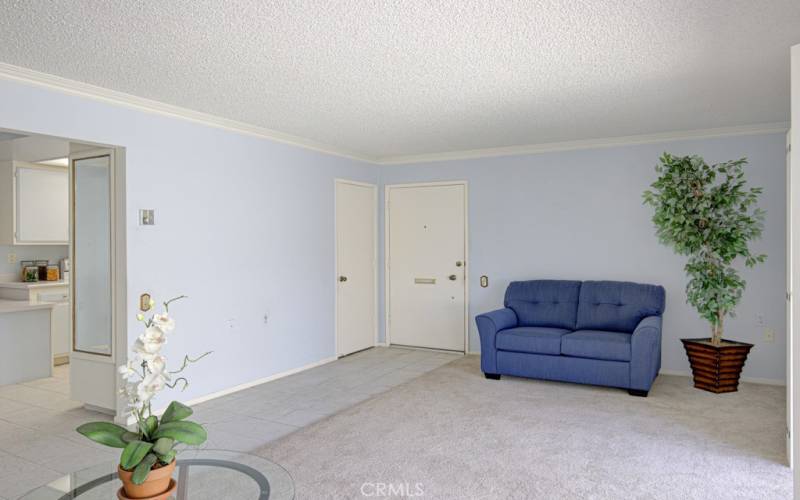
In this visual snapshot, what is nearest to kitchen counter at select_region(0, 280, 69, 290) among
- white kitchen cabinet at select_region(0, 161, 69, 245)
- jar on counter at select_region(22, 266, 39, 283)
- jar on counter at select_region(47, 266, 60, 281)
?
jar on counter at select_region(22, 266, 39, 283)

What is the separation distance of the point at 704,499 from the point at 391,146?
4.30 metres

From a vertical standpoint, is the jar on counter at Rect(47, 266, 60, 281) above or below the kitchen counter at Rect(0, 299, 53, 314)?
above

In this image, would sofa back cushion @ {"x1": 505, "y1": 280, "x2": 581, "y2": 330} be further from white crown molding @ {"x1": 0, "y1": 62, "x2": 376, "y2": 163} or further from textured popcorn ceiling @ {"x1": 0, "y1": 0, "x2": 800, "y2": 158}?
white crown molding @ {"x1": 0, "y1": 62, "x2": 376, "y2": 163}

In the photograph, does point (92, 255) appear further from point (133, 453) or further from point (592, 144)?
point (592, 144)

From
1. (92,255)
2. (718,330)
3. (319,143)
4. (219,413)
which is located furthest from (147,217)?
(718,330)

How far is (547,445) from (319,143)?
12.1 ft

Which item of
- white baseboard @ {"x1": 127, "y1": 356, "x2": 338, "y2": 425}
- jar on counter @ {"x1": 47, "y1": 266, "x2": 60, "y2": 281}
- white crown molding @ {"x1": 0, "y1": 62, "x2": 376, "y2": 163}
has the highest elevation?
white crown molding @ {"x1": 0, "y1": 62, "x2": 376, "y2": 163}

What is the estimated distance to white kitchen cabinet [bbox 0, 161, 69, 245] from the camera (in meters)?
6.00

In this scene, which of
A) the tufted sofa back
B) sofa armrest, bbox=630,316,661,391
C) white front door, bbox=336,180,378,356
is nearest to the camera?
sofa armrest, bbox=630,316,661,391

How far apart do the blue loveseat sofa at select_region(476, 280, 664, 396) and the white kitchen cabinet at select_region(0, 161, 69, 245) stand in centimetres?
488

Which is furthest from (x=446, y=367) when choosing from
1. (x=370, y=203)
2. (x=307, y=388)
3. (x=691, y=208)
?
(x=691, y=208)

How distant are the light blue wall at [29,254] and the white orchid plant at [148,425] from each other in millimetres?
5671

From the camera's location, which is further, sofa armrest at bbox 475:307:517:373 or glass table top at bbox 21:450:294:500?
sofa armrest at bbox 475:307:517:373

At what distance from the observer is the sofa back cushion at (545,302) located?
5.40 meters
